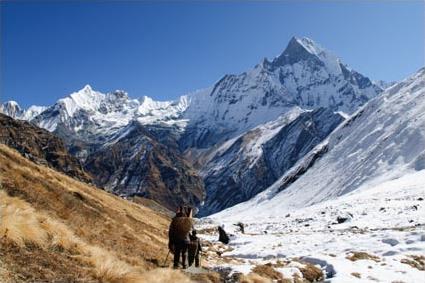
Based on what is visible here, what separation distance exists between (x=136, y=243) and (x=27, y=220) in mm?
9099

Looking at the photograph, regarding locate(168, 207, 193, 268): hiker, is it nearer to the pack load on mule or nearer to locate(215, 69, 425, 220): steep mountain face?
the pack load on mule

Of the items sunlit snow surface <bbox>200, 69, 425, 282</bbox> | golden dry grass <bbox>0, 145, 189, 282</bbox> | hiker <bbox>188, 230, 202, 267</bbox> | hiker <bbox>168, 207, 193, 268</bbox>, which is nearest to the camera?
golden dry grass <bbox>0, 145, 189, 282</bbox>

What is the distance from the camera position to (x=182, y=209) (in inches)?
808

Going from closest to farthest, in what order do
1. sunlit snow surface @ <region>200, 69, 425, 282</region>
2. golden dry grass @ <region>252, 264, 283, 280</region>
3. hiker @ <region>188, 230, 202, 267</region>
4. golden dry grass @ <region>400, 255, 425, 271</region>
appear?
hiker @ <region>188, 230, 202, 267</region>, golden dry grass @ <region>252, 264, 283, 280</region>, golden dry grass @ <region>400, 255, 425, 271</region>, sunlit snow surface @ <region>200, 69, 425, 282</region>

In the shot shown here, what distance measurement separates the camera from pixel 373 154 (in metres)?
152

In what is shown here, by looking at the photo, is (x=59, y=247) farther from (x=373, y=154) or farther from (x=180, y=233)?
(x=373, y=154)

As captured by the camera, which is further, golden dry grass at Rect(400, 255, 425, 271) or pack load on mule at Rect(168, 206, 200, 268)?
golden dry grass at Rect(400, 255, 425, 271)

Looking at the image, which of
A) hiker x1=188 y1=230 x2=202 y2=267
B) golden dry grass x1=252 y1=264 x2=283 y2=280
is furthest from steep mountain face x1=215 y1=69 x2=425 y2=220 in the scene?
hiker x1=188 y1=230 x2=202 y2=267

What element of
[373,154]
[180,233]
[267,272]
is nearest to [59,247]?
[180,233]

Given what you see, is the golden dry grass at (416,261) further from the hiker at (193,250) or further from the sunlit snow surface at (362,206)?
the hiker at (193,250)

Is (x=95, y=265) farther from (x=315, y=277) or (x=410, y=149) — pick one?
(x=410, y=149)

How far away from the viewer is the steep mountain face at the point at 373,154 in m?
136

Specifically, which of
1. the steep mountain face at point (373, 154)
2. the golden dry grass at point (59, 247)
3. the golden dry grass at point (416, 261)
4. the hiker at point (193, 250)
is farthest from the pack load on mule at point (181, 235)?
the steep mountain face at point (373, 154)

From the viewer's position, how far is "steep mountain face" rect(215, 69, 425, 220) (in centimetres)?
13600
